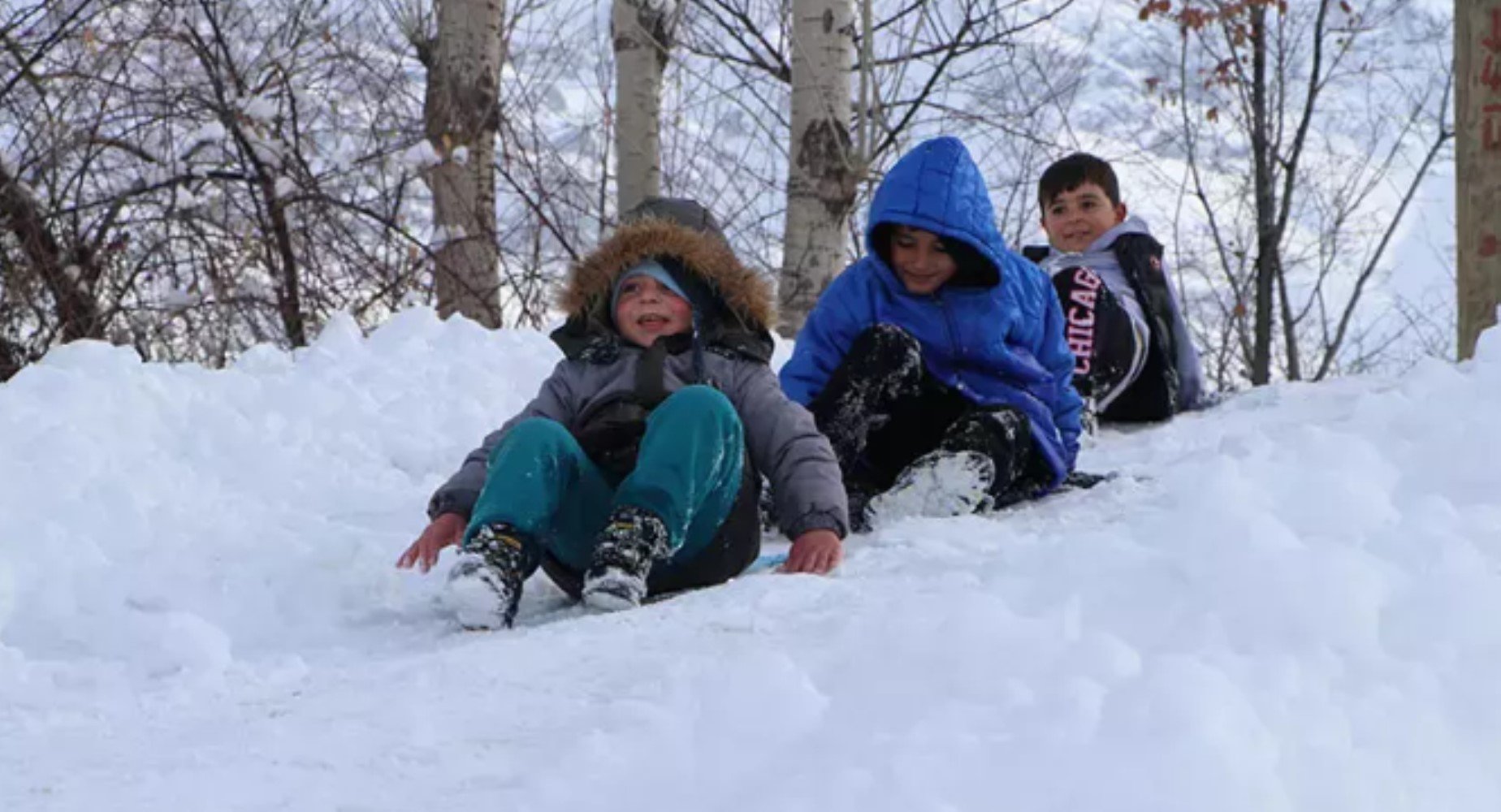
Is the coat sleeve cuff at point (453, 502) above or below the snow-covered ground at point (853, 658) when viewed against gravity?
above

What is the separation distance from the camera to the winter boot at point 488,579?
2.75m

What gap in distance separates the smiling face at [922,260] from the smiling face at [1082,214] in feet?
5.81

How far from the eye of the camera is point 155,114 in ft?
23.8

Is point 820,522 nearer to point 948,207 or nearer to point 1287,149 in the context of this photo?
point 948,207

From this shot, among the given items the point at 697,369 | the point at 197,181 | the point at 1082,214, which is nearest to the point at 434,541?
the point at 697,369

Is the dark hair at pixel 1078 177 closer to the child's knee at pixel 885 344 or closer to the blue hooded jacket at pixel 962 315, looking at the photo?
the blue hooded jacket at pixel 962 315

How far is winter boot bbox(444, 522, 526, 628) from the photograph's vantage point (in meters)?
2.75

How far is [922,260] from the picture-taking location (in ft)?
13.0

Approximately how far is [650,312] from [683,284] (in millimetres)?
108

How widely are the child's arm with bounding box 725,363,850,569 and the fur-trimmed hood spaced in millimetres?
130

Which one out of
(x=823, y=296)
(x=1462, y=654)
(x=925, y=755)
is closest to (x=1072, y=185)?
(x=823, y=296)

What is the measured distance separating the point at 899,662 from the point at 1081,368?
3.28 metres

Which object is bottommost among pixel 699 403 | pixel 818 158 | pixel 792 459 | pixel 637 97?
pixel 792 459

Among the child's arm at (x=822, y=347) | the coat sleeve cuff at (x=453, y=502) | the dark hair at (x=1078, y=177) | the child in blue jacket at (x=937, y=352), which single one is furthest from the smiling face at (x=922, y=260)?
the dark hair at (x=1078, y=177)
